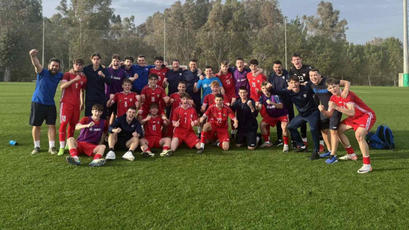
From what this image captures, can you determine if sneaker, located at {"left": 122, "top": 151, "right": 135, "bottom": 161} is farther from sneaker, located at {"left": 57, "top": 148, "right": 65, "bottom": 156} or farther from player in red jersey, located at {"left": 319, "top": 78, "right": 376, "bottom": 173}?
player in red jersey, located at {"left": 319, "top": 78, "right": 376, "bottom": 173}

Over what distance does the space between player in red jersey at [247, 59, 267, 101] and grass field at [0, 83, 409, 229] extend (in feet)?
6.12

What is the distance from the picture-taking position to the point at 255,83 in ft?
22.7

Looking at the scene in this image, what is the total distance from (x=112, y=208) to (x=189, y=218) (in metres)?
0.84

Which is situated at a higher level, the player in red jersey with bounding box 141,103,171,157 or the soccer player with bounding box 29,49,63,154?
the soccer player with bounding box 29,49,63,154

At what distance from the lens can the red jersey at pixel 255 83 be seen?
6.80 meters

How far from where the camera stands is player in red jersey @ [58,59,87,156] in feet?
18.3

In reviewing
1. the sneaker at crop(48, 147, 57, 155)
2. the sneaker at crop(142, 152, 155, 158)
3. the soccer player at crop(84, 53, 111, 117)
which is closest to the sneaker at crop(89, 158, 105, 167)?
the sneaker at crop(142, 152, 155, 158)

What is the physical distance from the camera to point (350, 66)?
45.6 meters

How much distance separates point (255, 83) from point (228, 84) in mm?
741

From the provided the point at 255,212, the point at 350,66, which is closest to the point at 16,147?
the point at 255,212

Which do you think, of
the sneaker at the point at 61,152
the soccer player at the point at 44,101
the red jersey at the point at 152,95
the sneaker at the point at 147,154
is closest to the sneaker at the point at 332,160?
the sneaker at the point at 147,154

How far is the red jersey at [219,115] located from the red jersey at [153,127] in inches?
38.2

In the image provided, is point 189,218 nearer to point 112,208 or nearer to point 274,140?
point 112,208

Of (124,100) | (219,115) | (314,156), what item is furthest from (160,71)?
(314,156)
